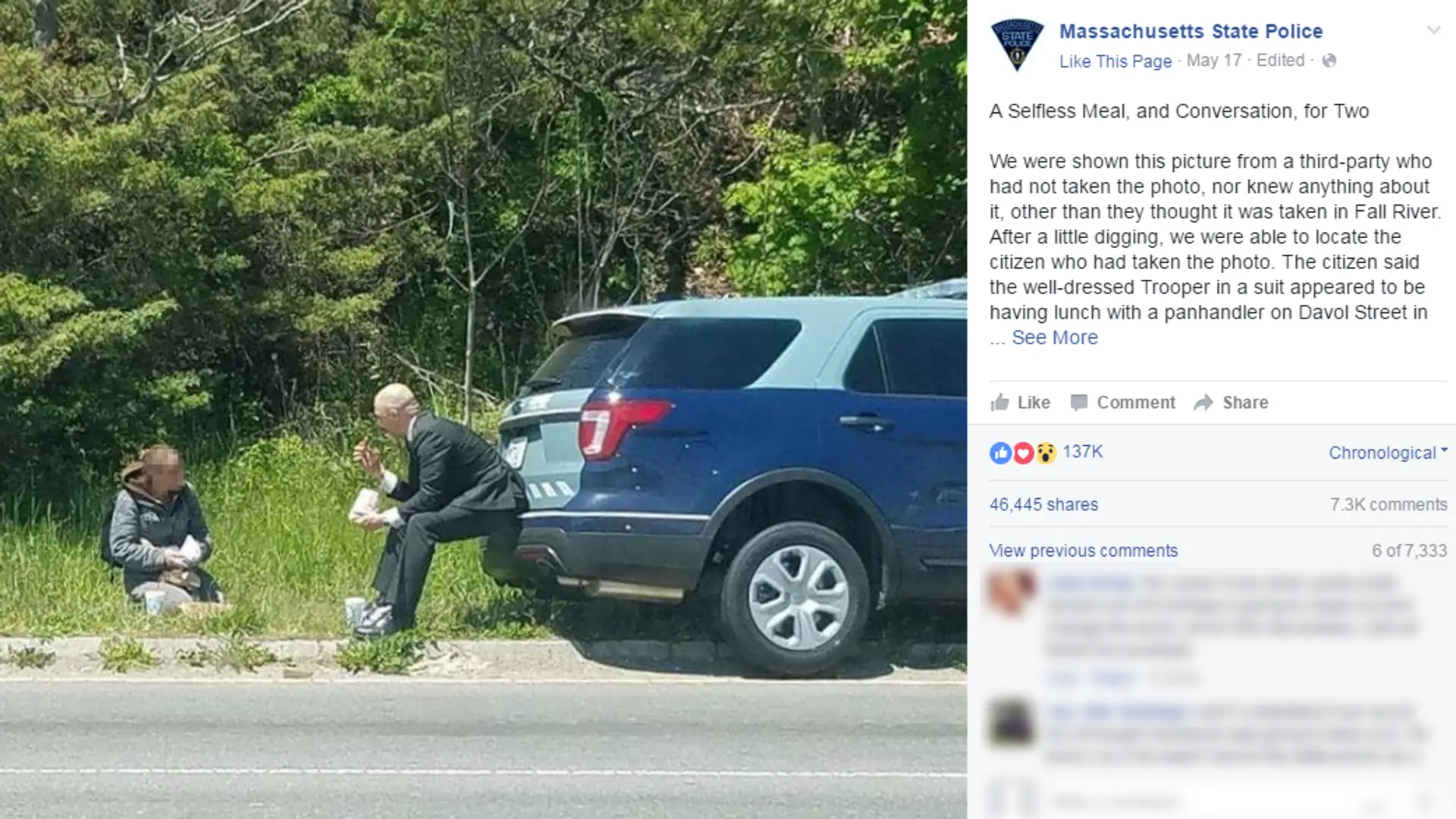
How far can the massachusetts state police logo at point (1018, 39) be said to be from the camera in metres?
2.93

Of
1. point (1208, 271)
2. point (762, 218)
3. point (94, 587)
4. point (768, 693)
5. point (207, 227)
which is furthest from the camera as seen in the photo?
point (762, 218)

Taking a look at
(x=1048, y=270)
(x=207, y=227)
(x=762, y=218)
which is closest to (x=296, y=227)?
(x=207, y=227)

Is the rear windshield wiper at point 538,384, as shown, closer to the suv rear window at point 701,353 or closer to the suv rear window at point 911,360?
the suv rear window at point 701,353

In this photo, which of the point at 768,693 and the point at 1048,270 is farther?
the point at 768,693

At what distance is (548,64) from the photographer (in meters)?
16.5

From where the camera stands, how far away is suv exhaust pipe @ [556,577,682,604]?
31.7 feet

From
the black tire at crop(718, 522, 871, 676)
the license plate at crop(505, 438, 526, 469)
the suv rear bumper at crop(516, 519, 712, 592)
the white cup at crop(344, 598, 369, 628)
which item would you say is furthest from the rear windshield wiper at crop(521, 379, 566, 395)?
the white cup at crop(344, 598, 369, 628)

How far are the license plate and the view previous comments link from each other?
743 cm

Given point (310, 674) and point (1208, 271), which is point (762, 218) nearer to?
point (310, 674)

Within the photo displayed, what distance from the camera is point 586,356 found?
32.7 feet

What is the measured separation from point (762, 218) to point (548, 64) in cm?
233

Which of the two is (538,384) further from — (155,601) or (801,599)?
(155,601)

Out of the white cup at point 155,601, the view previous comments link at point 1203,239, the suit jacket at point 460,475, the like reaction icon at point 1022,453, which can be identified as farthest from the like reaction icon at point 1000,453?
the white cup at point 155,601

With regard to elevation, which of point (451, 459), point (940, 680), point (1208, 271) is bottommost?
point (940, 680)
